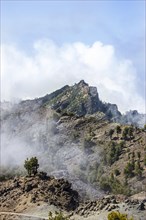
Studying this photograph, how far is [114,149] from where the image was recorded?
19912 centimetres

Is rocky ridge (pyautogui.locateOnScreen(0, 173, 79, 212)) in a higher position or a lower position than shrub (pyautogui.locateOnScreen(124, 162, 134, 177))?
lower

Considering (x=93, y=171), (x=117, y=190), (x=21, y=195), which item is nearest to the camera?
(x=21, y=195)

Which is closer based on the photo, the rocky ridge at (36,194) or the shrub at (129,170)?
the rocky ridge at (36,194)

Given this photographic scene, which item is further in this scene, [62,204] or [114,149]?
[114,149]

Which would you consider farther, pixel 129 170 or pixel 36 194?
pixel 129 170

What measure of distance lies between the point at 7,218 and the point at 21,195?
11459 millimetres

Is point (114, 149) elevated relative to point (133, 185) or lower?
elevated

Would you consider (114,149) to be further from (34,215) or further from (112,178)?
(34,215)

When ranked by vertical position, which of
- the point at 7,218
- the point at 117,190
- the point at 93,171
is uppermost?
the point at 93,171

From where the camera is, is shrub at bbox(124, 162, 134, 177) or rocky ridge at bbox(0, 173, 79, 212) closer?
rocky ridge at bbox(0, 173, 79, 212)

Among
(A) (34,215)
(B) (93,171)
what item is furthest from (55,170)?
(A) (34,215)

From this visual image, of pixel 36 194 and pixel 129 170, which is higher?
pixel 129 170

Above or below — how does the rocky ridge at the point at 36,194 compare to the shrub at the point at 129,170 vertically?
below

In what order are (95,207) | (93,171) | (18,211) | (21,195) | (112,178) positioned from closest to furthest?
(95,207) → (18,211) → (21,195) → (112,178) → (93,171)
